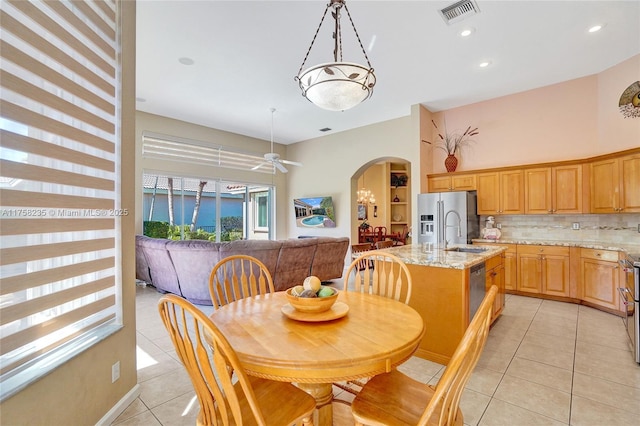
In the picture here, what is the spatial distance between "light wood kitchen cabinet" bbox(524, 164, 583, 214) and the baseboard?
5.59 meters

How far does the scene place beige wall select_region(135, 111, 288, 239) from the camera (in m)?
5.89

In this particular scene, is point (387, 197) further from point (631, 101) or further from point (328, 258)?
point (631, 101)

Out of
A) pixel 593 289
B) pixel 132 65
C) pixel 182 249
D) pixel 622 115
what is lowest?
pixel 593 289

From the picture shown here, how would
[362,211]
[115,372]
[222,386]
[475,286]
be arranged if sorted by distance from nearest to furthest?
[222,386], [115,372], [475,286], [362,211]

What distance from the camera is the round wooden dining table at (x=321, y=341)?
109 centimetres

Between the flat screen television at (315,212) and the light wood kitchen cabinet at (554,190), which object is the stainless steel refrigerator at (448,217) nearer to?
the light wood kitchen cabinet at (554,190)

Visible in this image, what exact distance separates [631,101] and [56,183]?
20.5 ft

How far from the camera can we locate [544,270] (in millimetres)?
4477

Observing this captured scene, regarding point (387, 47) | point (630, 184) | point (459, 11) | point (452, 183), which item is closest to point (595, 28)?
point (459, 11)

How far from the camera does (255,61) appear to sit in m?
4.03

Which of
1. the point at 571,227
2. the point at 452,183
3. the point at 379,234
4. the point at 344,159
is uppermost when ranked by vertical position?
the point at 344,159

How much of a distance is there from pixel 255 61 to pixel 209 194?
3850 millimetres

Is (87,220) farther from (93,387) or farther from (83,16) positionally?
(83,16)

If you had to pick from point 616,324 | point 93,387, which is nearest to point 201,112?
point 93,387
